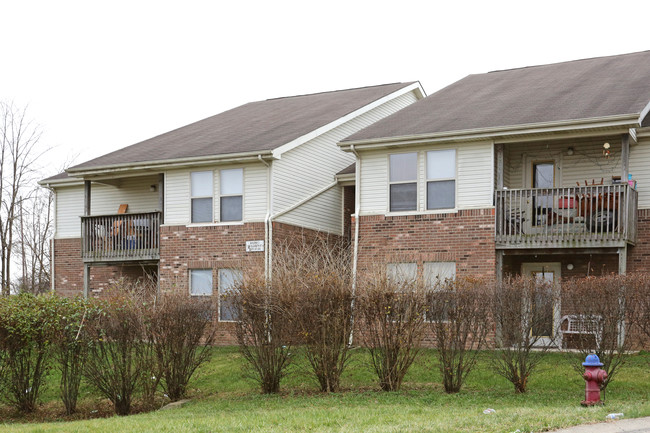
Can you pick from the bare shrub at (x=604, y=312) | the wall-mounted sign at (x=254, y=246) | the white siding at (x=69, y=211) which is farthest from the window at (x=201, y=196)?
the bare shrub at (x=604, y=312)

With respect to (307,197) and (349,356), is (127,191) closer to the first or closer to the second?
(307,197)

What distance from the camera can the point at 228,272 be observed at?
68.0ft

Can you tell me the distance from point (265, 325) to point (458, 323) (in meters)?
3.28

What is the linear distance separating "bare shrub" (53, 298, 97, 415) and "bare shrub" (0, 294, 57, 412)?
19 cm

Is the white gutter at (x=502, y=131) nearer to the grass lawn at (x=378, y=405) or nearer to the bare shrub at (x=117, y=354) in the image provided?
the grass lawn at (x=378, y=405)

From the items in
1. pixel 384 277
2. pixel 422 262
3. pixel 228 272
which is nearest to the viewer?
pixel 384 277

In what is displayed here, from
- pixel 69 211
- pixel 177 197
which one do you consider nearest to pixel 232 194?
pixel 177 197

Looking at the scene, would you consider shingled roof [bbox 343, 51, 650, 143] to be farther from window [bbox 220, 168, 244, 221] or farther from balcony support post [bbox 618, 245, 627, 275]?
window [bbox 220, 168, 244, 221]

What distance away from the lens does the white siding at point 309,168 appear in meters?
21.0

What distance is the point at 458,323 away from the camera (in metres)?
12.9

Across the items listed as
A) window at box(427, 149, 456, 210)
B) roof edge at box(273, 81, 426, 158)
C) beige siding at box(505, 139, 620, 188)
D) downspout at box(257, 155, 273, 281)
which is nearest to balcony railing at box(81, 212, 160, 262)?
downspout at box(257, 155, 273, 281)

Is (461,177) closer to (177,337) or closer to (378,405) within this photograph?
(177,337)

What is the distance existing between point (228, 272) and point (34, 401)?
23.4ft

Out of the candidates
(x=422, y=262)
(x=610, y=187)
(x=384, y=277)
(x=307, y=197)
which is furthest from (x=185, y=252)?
(x=610, y=187)
